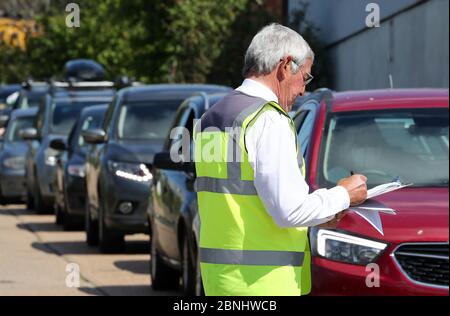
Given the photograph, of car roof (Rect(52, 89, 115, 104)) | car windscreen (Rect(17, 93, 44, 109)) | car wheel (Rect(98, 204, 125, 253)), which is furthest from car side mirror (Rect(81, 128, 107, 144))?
car windscreen (Rect(17, 93, 44, 109))

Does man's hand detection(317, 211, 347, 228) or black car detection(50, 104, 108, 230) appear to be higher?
man's hand detection(317, 211, 347, 228)

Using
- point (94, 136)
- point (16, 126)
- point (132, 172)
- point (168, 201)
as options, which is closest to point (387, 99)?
point (168, 201)

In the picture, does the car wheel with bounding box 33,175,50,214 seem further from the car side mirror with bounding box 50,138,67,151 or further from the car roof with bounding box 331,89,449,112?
the car roof with bounding box 331,89,449,112

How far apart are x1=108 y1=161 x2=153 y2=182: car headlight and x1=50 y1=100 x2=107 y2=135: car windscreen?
801 centimetres

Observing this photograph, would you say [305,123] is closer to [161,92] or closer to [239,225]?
[239,225]

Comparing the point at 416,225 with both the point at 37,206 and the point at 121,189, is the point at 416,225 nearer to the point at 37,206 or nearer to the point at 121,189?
the point at 121,189

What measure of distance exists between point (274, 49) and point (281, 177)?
51 cm

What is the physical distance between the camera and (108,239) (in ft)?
55.4

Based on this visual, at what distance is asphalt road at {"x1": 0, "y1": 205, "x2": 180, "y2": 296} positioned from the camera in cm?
1309

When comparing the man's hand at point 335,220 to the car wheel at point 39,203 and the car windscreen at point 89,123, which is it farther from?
the car wheel at point 39,203

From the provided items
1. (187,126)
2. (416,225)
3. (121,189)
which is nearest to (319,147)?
(416,225)

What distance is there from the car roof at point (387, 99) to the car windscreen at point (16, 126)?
65.2ft

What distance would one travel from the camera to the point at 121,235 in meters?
16.9

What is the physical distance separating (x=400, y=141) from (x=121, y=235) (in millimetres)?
8024
